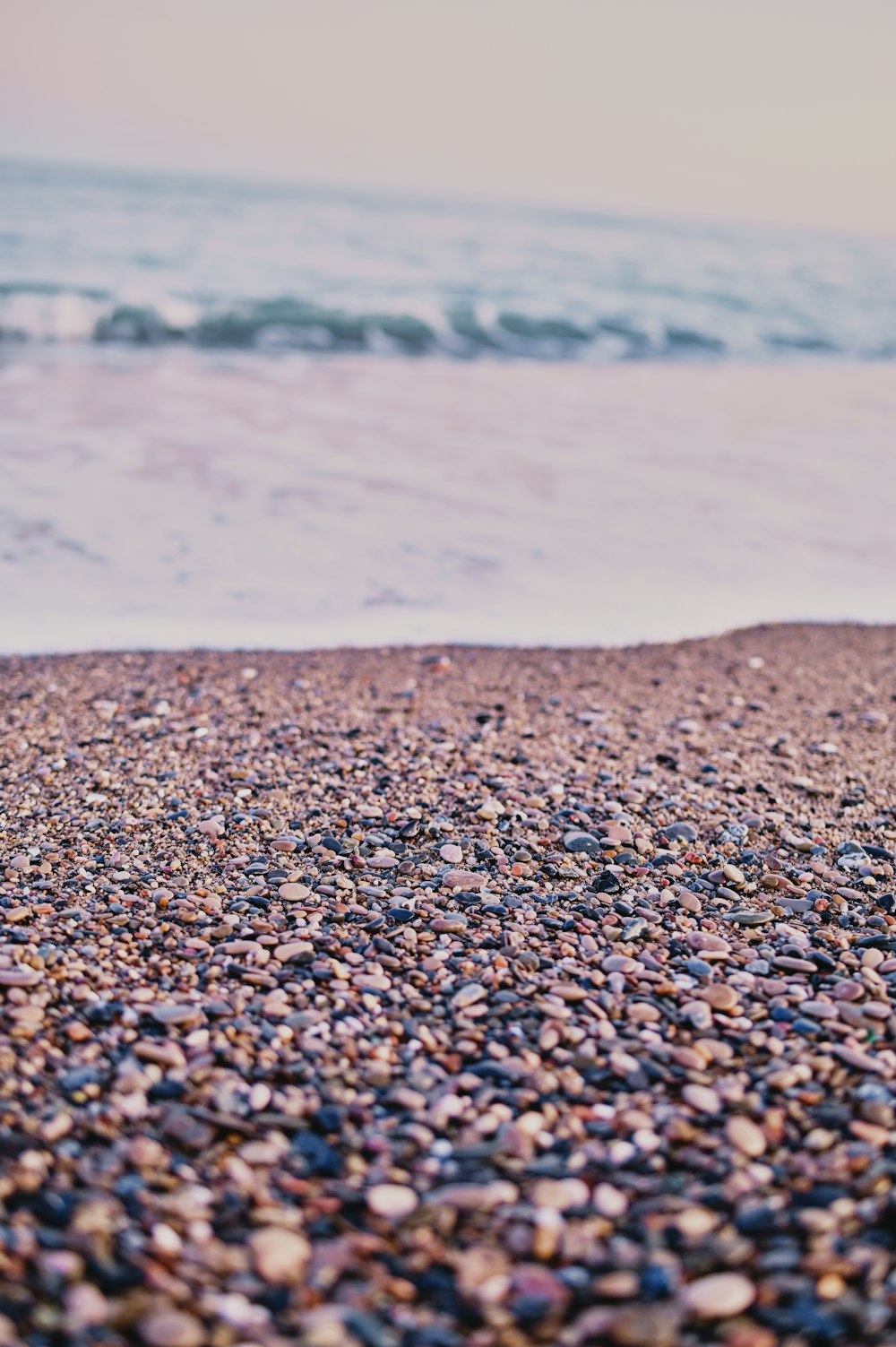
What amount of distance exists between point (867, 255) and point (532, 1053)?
158 feet

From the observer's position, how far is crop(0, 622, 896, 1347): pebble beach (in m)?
1.76

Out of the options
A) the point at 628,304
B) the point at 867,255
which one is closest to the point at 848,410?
the point at 628,304

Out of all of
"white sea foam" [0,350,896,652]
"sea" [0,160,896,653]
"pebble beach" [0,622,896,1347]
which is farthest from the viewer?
"sea" [0,160,896,653]

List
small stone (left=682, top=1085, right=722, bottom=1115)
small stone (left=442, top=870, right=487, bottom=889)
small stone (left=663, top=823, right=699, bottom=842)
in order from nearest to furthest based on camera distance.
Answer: small stone (left=682, top=1085, right=722, bottom=1115) < small stone (left=442, top=870, right=487, bottom=889) < small stone (left=663, top=823, right=699, bottom=842)

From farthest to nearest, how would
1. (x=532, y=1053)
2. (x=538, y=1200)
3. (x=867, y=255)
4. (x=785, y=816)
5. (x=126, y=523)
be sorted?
(x=867, y=255) < (x=126, y=523) < (x=785, y=816) < (x=532, y=1053) < (x=538, y=1200)

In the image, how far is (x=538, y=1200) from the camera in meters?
1.94

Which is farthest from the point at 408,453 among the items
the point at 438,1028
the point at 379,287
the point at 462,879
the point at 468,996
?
the point at 379,287

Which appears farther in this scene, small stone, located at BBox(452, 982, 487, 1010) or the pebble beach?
small stone, located at BBox(452, 982, 487, 1010)

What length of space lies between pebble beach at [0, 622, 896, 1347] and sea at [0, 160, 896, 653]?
1453 mm

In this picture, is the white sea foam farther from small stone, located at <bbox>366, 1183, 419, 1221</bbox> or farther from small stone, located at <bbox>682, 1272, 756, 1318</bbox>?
small stone, located at <bbox>682, 1272, 756, 1318</bbox>

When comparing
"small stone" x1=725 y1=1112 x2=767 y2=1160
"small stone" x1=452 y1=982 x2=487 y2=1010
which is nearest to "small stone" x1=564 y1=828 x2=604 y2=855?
Result: "small stone" x1=452 y1=982 x2=487 y2=1010

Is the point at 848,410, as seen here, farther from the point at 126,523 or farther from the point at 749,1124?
the point at 749,1124

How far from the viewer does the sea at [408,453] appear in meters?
5.74

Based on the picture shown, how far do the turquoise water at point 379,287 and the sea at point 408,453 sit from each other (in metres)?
0.09
